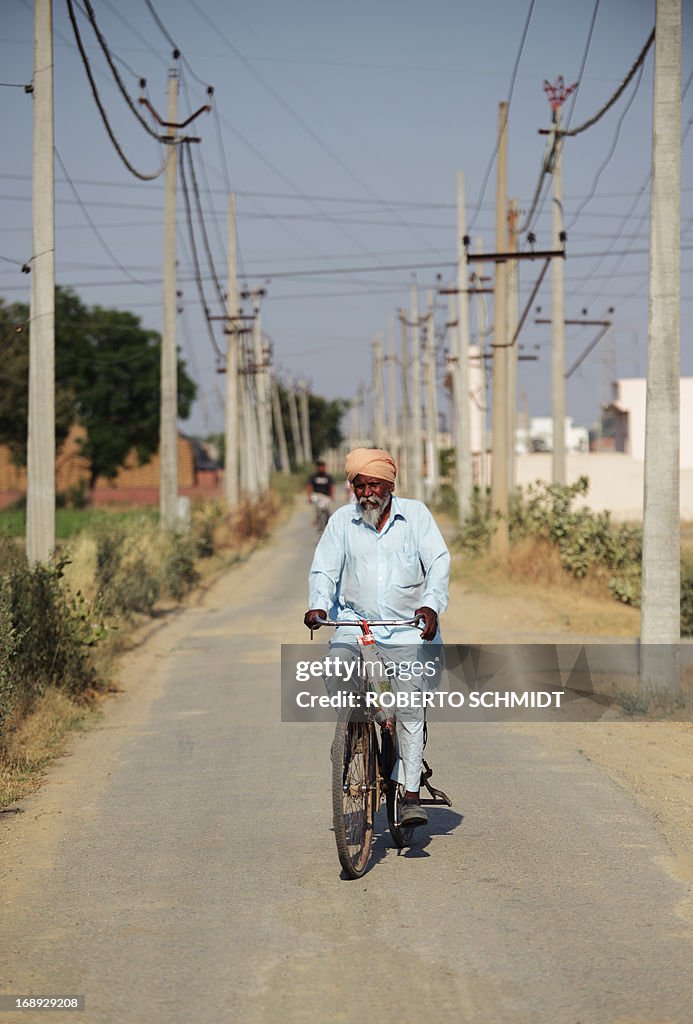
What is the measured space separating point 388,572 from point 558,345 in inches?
1006

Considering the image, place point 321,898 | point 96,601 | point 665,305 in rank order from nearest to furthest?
point 321,898 → point 665,305 → point 96,601

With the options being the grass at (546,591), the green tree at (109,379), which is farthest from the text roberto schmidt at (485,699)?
the green tree at (109,379)

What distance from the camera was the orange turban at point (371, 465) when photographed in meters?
6.93

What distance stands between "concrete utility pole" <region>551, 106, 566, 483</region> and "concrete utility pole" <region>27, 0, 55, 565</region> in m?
17.2

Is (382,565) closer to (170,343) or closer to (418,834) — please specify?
(418,834)

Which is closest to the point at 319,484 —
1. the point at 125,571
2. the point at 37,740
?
the point at 125,571

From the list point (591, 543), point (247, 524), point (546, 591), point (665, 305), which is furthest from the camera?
point (247, 524)

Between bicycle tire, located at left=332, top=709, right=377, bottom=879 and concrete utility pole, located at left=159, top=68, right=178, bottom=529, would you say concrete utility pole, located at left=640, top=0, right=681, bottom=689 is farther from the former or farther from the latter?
concrete utility pole, located at left=159, top=68, right=178, bottom=529

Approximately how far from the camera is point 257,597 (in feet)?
81.1

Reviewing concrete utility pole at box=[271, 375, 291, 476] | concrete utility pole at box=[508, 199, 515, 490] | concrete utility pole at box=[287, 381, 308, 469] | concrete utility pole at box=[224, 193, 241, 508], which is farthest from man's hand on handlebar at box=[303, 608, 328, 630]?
concrete utility pole at box=[287, 381, 308, 469]

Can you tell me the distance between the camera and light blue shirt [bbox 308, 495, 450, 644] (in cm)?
693

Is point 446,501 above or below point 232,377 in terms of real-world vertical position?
below

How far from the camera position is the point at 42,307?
15.0 metres

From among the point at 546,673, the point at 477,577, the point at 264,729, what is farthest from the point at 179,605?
the point at 264,729
